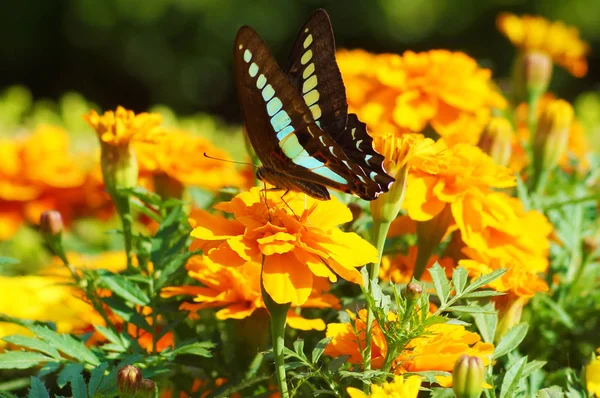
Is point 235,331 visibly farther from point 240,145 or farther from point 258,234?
point 240,145

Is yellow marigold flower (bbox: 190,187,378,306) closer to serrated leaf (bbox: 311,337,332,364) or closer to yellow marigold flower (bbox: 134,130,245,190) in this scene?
serrated leaf (bbox: 311,337,332,364)

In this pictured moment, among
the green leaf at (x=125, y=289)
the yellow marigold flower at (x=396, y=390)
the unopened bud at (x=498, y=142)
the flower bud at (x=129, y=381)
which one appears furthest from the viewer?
the unopened bud at (x=498, y=142)

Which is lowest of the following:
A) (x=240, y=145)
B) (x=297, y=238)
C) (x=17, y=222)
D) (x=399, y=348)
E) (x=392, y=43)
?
(x=399, y=348)

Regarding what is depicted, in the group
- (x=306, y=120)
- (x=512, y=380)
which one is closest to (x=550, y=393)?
(x=512, y=380)

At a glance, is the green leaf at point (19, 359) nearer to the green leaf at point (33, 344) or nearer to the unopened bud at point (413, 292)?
the green leaf at point (33, 344)

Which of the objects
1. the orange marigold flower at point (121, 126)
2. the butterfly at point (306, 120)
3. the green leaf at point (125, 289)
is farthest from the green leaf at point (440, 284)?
the orange marigold flower at point (121, 126)

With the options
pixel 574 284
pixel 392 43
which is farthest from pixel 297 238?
pixel 392 43
